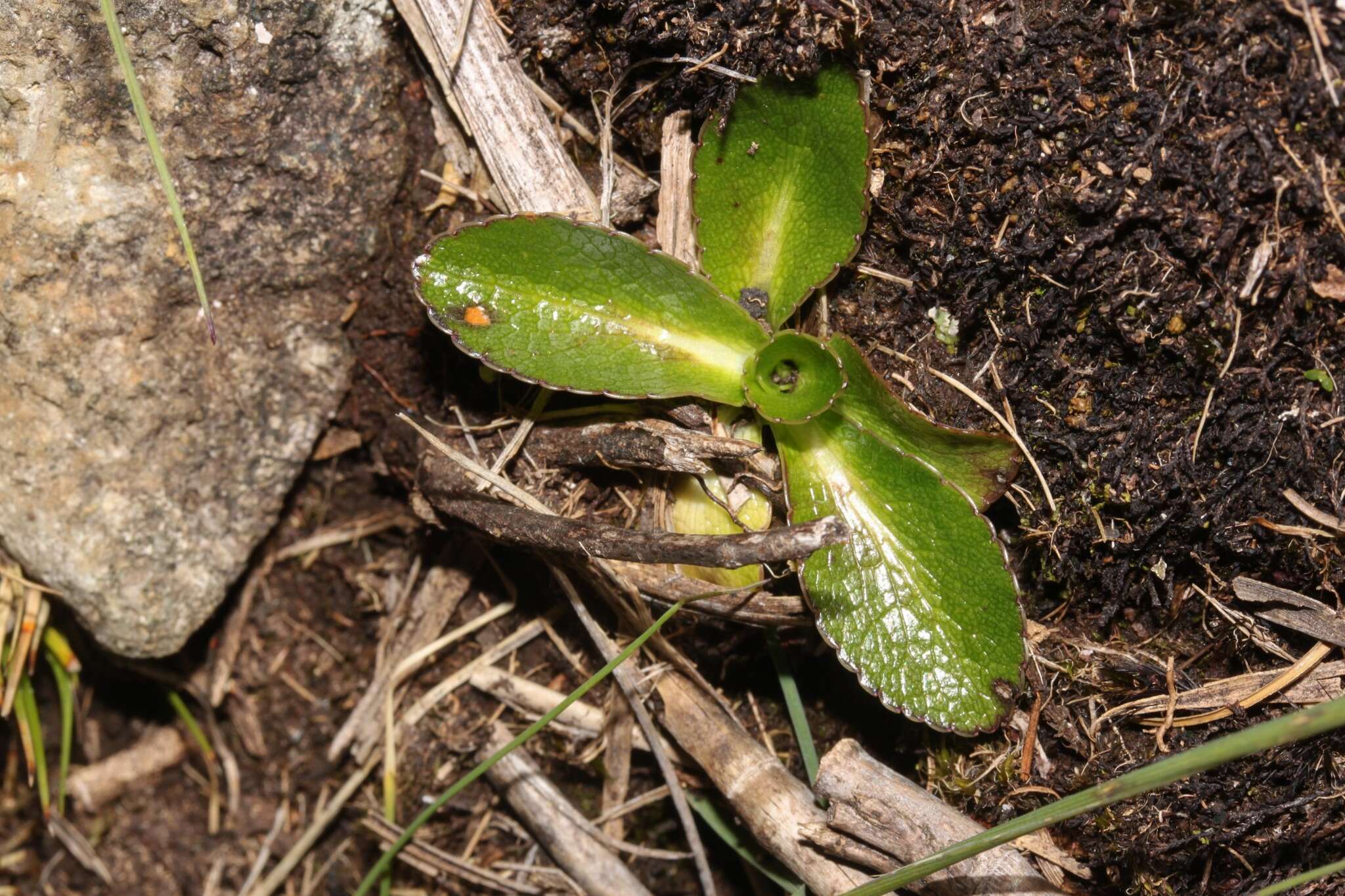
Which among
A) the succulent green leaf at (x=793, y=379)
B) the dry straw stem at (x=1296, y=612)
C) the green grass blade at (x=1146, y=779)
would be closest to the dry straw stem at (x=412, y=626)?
the succulent green leaf at (x=793, y=379)

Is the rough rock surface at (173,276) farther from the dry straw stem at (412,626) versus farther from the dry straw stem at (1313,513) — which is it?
the dry straw stem at (1313,513)

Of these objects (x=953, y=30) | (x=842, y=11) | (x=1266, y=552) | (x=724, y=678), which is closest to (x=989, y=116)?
(x=953, y=30)

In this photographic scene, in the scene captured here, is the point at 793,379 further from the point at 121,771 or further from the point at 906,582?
the point at 121,771

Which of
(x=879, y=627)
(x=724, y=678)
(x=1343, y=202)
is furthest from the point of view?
(x=724, y=678)

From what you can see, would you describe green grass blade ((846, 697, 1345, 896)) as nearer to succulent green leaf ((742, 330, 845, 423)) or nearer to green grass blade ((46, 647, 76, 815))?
succulent green leaf ((742, 330, 845, 423))

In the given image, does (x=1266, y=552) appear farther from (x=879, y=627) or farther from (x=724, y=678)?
(x=724, y=678)

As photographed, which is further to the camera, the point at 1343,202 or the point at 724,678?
the point at 724,678

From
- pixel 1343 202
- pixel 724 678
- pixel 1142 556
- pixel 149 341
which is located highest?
pixel 1343 202
